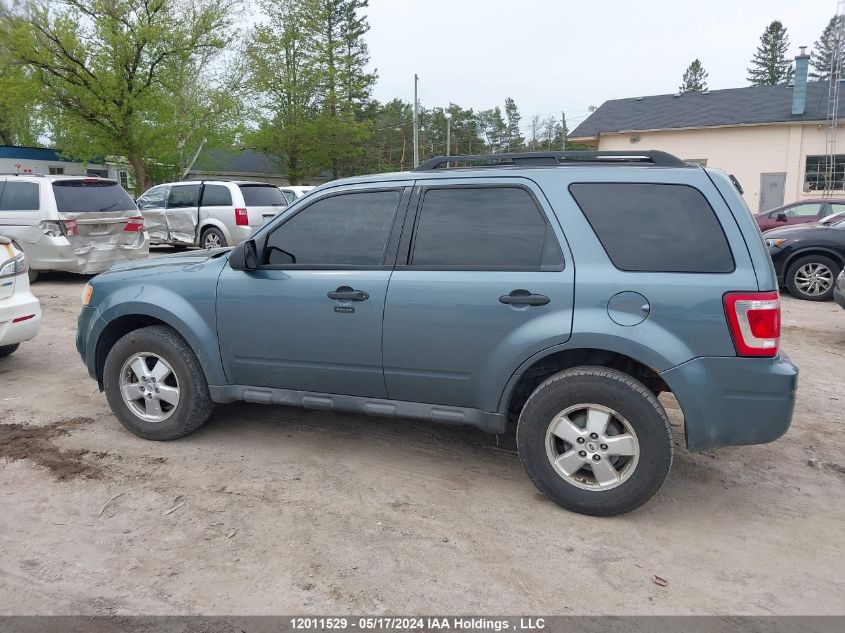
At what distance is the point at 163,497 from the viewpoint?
3.63 meters

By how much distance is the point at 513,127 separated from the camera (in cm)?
6781

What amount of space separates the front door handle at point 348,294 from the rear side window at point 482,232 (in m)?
0.35

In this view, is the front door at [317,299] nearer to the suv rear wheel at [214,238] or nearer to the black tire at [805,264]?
the black tire at [805,264]

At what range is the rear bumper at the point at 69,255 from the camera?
9930mm

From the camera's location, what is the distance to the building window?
24.8m

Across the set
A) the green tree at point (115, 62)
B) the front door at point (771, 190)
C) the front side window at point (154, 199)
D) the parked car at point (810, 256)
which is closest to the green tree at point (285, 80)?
the green tree at point (115, 62)

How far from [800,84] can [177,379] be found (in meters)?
28.4

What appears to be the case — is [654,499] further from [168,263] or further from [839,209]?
[839,209]

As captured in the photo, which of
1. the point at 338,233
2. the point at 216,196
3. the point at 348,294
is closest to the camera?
the point at 348,294

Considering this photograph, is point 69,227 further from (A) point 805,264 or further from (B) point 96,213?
(A) point 805,264

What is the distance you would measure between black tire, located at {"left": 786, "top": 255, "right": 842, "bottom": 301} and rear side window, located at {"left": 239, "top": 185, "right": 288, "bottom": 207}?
32.6 feet

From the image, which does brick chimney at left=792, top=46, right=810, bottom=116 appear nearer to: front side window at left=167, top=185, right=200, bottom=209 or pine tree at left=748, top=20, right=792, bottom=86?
front side window at left=167, top=185, right=200, bottom=209

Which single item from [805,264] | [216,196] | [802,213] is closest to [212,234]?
[216,196]

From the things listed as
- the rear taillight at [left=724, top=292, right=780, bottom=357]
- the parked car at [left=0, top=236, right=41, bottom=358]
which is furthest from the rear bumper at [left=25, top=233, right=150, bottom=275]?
the rear taillight at [left=724, top=292, right=780, bottom=357]
